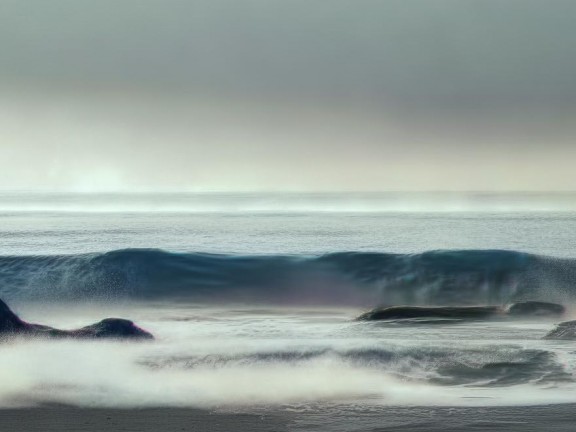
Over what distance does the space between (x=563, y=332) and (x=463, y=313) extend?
297 centimetres

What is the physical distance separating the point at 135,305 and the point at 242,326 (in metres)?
5.39

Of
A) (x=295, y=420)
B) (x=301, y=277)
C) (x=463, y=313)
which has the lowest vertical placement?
(x=295, y=420)

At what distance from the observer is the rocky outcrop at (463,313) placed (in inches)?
517

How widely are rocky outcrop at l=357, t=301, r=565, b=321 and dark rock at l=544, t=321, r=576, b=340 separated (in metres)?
1.92

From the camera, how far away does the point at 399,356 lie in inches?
368

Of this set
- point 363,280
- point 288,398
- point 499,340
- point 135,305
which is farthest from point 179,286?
point 288,398

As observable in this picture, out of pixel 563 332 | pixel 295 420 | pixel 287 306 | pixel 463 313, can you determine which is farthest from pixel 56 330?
pixel 287 306

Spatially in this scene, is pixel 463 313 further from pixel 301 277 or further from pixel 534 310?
pixel 301 277

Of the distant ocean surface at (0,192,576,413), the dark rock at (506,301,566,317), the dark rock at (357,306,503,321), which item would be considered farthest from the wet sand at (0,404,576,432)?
the dark rock at (506,301,566,317)

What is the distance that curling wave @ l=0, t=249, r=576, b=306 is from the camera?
63.2ft

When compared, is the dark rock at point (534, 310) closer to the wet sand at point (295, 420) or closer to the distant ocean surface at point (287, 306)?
the distant ocean surface at point (287, 306)

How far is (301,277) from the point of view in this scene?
21.1 meters

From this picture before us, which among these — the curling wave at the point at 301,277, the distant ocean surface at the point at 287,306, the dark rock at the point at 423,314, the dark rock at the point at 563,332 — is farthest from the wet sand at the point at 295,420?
the curling wave at the point at 301,277

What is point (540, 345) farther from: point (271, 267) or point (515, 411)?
point (271, 267)
